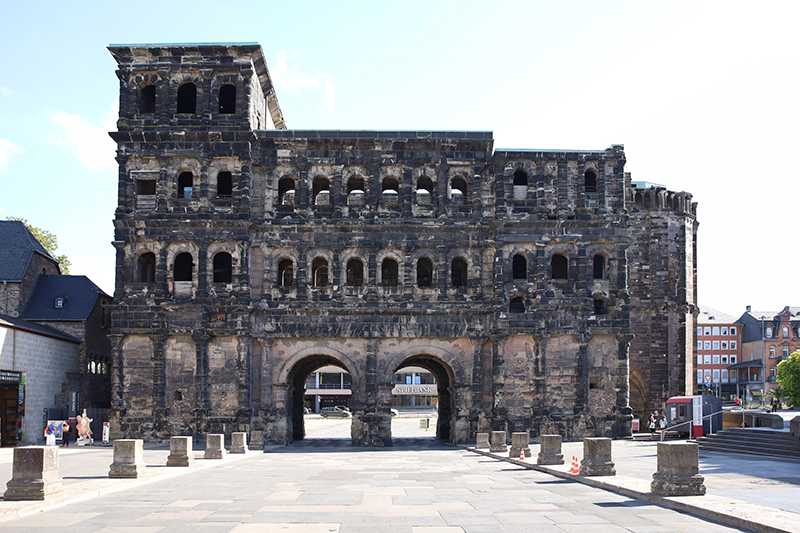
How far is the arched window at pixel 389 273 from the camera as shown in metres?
39.8

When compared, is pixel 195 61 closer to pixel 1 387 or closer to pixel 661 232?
pixel 1 387

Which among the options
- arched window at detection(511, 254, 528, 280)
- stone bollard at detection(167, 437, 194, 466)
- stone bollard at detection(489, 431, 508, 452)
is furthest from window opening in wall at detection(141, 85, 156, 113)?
stone bollard at detection(489, 431, 508, 452)

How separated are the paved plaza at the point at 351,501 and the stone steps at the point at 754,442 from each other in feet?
10.4

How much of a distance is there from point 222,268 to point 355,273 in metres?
7.50

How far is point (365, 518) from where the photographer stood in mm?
12836

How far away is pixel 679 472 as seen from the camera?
1420cm

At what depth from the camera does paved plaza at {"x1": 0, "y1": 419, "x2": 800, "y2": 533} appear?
39.3 ft

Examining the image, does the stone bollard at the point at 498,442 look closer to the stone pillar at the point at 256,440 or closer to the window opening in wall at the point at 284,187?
the stone pillar at the point at 256,440

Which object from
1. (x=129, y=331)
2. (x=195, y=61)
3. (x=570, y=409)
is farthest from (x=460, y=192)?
(x=129, y=331)

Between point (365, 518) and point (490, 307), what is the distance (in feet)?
79.7

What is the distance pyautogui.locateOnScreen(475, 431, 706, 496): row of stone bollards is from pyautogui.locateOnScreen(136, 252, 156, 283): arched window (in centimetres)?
2051

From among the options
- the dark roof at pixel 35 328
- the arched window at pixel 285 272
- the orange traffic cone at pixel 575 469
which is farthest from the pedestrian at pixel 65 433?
the orange traffic cone at pixel 575 469

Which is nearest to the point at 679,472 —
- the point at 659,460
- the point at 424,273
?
the point at 659,460

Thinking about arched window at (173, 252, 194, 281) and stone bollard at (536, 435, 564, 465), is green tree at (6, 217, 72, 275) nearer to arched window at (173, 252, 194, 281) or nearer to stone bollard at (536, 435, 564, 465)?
arched window at (173, 252, 194, 281)
